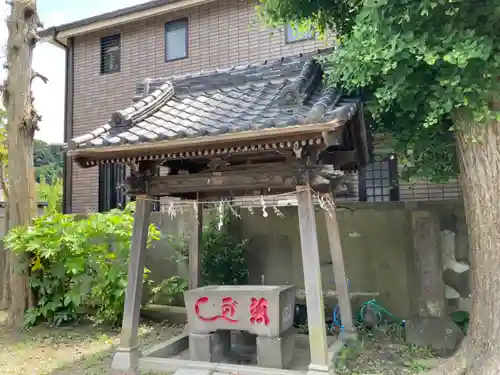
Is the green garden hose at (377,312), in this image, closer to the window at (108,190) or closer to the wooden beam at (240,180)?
the wooden beam at (240,180)

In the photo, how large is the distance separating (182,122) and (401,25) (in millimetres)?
3112

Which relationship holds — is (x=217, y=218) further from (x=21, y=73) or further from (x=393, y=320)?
(x=21, y=73)

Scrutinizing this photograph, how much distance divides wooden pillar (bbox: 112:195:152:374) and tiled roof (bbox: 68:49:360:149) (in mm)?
1142

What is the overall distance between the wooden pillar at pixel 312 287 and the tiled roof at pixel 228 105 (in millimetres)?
1085

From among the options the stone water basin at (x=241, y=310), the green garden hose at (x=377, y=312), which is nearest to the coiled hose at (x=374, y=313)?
the green garden hose at (x=377, y=312)

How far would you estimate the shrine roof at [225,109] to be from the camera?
502 cm

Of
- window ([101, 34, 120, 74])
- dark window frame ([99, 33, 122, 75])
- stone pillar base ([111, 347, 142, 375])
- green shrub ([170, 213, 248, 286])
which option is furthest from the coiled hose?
window ([101, 34, 120, 74])

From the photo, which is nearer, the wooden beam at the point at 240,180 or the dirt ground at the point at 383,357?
the wooden beam at the point at 240,180

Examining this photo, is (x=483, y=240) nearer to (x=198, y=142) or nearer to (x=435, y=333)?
(x=435, y=333)

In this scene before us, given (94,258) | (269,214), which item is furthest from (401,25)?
(94,258)

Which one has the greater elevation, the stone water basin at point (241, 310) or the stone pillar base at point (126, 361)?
the stone water basin at point (241, 310)

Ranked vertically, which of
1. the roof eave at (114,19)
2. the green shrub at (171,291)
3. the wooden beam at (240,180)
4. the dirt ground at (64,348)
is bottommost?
the dirt ground at (64,348)

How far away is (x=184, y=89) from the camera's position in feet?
24.5

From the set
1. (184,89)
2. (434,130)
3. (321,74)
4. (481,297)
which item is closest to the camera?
(481,297)
